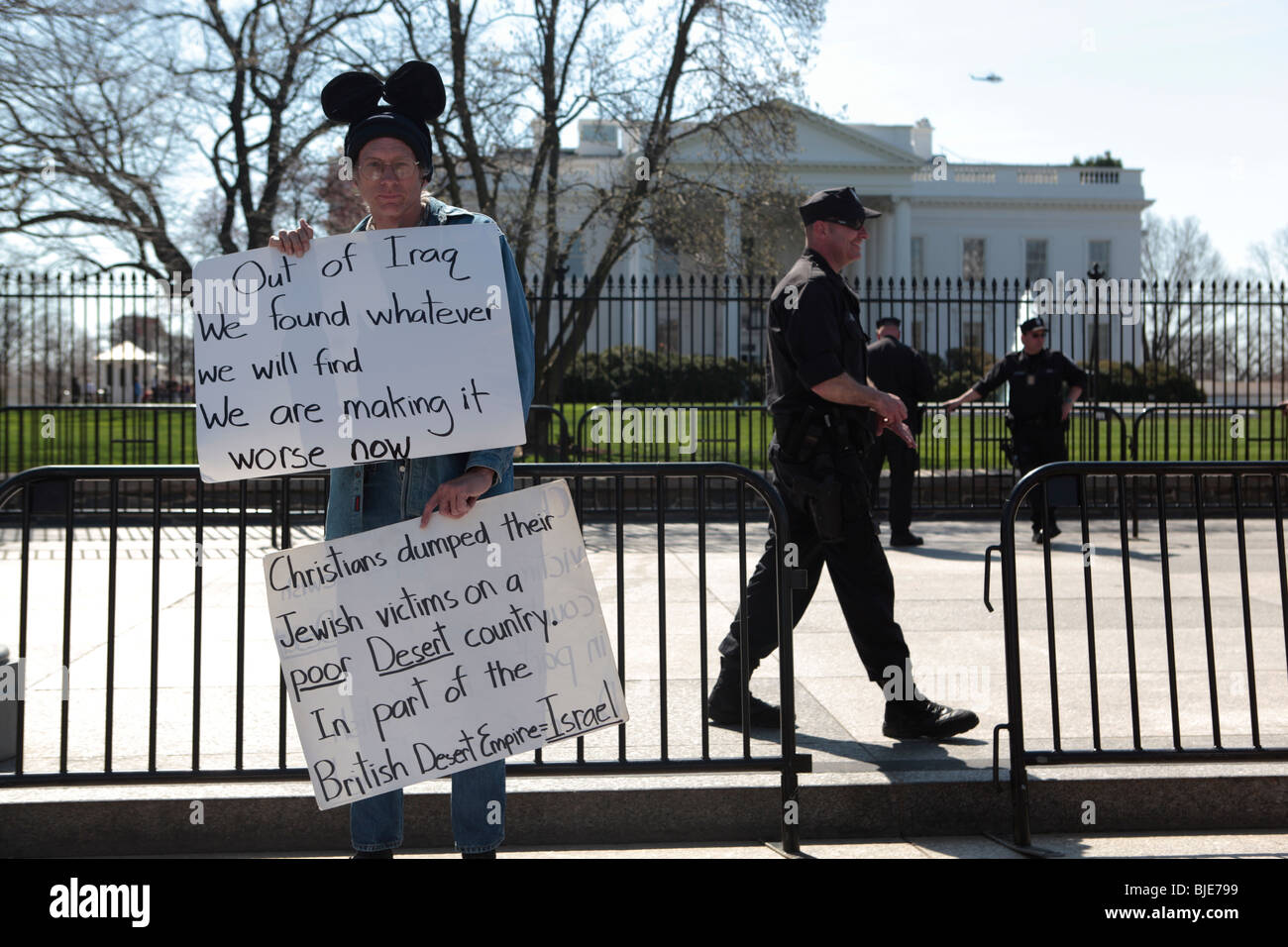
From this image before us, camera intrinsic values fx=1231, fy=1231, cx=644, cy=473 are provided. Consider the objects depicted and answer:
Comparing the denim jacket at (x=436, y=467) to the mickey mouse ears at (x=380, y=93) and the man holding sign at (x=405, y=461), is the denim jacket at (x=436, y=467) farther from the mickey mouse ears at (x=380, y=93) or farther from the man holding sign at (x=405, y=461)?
the mickey mouse ears at (x=380, y=93)

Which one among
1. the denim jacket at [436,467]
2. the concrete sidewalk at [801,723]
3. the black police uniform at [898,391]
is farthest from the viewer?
the black police uniform at [898,391]

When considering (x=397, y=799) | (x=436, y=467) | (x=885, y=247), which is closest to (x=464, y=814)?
(x=397, y=799)

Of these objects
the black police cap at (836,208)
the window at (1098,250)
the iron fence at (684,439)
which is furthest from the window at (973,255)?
the black police cap at (836,208)

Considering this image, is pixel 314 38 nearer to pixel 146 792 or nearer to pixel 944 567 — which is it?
pixel 944 567

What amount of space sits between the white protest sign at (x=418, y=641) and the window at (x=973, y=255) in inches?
2208

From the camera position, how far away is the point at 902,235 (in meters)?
53.9

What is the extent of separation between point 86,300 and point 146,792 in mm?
11763

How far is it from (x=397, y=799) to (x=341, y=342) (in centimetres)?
121

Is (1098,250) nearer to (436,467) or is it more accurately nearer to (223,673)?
(223,673)

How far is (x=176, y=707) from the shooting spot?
5.19 meters

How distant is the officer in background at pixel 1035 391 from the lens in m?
10.7

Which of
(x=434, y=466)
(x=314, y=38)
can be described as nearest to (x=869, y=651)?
(x=434, y=466)

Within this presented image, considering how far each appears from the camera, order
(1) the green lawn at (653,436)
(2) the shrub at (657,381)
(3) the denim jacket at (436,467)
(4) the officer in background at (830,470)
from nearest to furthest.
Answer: (3) the denim jacket at (436,467) → (4) the officer in background at (830,470) → (1) the green lawn at (653,436) → (2) the shrub at (657,381)

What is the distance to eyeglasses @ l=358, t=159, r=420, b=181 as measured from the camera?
3.04 m
